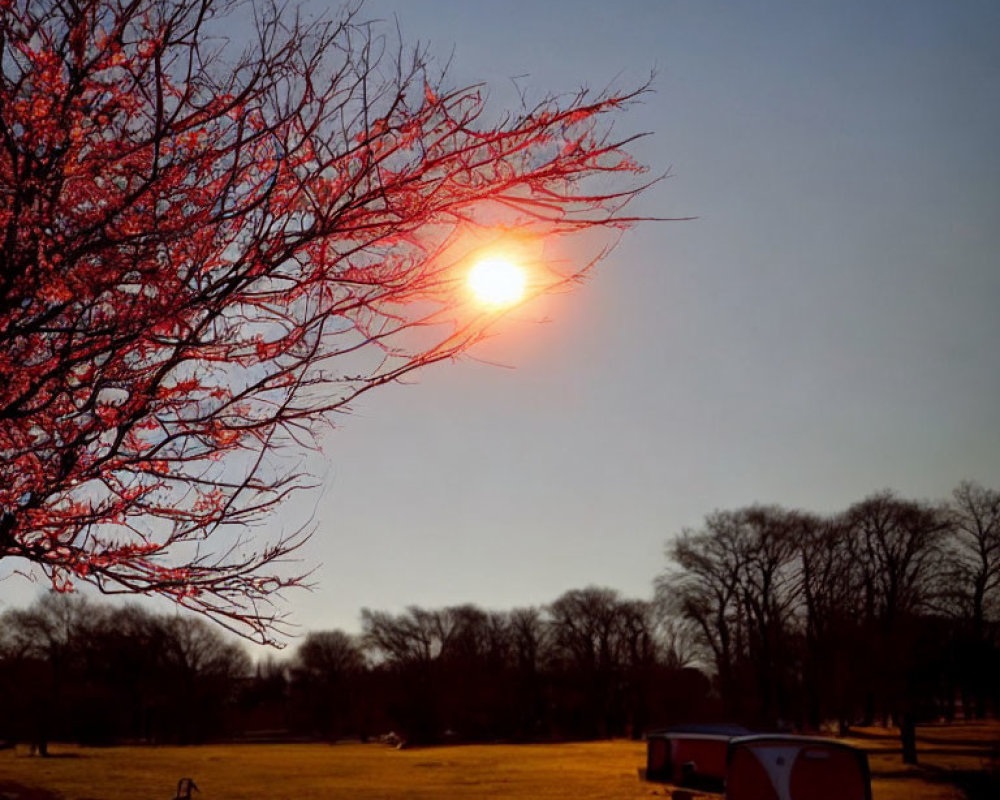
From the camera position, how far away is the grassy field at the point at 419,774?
28.3 m

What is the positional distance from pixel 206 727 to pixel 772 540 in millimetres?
54177

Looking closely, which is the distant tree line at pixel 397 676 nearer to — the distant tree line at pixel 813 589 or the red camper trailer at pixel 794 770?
the distant tree line at pixel 813 589

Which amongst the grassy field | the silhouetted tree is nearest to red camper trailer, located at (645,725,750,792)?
the grassy field

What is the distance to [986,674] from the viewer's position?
36375 mm

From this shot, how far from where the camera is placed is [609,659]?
78.3 m

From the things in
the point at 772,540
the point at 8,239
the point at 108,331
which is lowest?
the point at 108,331

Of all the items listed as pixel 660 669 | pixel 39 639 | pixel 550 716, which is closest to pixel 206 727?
pixel 39 639

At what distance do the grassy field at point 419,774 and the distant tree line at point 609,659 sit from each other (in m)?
2.69

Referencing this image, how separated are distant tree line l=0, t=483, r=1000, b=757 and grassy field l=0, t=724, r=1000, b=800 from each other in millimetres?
2690

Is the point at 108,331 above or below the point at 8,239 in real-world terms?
below

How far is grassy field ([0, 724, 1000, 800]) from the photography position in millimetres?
28297

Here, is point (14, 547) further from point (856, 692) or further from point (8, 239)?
point (856, 692)

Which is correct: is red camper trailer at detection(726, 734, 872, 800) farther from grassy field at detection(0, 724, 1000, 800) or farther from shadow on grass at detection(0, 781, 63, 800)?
shadow on grass at detection(0, 781, 63, 800)

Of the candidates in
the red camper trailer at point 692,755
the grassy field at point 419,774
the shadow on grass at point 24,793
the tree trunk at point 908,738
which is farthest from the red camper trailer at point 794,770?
the shadow on grass at point 24,793
